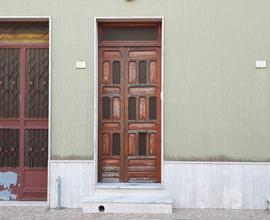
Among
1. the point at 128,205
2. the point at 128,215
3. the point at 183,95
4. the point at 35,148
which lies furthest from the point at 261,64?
the point at 35,148

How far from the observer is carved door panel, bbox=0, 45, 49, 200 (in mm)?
7230

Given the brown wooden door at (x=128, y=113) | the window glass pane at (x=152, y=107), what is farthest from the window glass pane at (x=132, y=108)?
the window glass pane at (x=152, y=107)

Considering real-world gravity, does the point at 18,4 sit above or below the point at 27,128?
above

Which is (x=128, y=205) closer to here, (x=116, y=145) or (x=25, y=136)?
(x=116, y=145)

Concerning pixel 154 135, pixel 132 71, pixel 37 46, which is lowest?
pixel 154 135

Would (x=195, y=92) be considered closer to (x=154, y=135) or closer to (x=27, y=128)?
(x=154, y=135)

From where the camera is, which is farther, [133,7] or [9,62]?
[9,62]

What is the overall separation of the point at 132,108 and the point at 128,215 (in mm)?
1878

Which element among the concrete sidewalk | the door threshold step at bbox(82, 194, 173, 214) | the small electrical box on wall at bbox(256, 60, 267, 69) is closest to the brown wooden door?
the door threshold step at bbox(82, 194, 173, 214)

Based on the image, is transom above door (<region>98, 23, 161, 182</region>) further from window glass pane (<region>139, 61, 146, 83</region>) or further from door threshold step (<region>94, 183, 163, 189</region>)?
door threshold step (<region>94, 183, 163, 189</region>)

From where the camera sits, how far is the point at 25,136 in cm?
724

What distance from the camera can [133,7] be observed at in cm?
680

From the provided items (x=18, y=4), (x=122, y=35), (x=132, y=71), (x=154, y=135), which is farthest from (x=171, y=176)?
(x=18, y=4)

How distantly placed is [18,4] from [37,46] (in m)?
0.80
